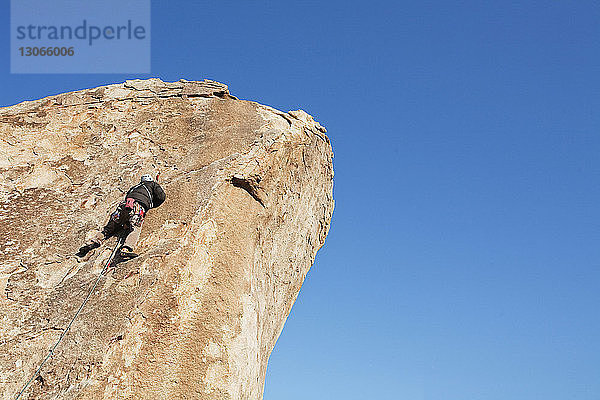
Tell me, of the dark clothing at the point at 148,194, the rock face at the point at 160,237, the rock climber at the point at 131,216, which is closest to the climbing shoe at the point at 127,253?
the rock climber at the point at 131,216

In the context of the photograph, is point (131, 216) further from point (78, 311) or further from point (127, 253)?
point (78, 311)

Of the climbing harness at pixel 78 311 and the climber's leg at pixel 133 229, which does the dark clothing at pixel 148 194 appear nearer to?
the climber's leg at pixel 133 229

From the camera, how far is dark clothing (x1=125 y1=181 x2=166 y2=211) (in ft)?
25.6

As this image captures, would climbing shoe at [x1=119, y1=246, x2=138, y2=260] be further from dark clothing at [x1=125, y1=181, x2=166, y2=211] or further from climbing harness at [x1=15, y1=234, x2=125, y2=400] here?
dark clothing at [x1=125, y1=181, x2=166, y2=211]

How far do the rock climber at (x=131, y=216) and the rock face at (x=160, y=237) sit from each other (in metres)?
0.14

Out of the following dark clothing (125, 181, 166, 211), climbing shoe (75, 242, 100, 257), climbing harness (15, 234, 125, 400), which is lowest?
climbing harness (15, 234, 125, 400)

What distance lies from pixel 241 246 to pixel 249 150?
1.84 m

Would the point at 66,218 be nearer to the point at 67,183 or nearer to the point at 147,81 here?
the point at 67,183

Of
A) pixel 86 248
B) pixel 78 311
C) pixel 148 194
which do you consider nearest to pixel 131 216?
pixel 148 194

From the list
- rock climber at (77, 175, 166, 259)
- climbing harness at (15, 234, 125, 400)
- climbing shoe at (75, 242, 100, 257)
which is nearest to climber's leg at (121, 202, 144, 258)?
rock climber at (77, 175, 166, 259)

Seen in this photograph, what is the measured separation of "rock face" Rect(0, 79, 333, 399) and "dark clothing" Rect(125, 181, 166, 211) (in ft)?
0.42

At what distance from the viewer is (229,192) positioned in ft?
26.6

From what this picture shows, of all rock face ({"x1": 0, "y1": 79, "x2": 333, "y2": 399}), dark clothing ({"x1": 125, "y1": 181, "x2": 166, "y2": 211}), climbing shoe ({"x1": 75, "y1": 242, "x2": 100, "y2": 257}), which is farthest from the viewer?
climbing shoe ({"x1": 75, "y1": 242, "x2": 100, "y2": 257})

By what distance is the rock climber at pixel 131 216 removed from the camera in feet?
24.5
